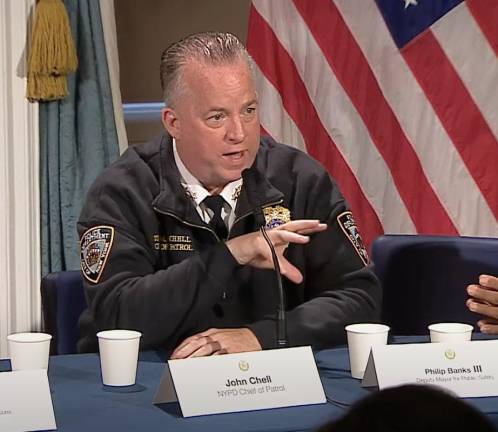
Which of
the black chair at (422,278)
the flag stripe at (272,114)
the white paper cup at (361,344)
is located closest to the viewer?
the white paper cup at (361,344)

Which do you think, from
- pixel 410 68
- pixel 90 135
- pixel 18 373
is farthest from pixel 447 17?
pixel 18 373

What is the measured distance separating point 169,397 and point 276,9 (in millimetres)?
2084

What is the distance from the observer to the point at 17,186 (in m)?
3.16

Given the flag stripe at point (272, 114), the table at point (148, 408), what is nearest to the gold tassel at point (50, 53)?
the flag stripe at point (272, 114)

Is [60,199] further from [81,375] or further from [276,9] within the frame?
[81,375]

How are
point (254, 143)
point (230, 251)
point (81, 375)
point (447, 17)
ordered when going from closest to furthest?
point (81, 375) < point (230, 251) < point (254, 143) < point (447, 17)

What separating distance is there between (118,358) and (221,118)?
686 millimetres

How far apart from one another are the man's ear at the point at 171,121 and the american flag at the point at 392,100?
112 centimetres

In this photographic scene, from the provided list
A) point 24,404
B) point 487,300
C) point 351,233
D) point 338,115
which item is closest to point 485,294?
point 487,300

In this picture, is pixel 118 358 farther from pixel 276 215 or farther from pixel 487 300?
pixel 487 300

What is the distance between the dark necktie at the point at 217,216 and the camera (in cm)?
216

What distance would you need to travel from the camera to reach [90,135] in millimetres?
3193

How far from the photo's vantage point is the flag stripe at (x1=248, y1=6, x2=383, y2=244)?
3312 millimetres

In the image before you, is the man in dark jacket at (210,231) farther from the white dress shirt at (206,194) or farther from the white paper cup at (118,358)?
the white paper cup at (118,358)
